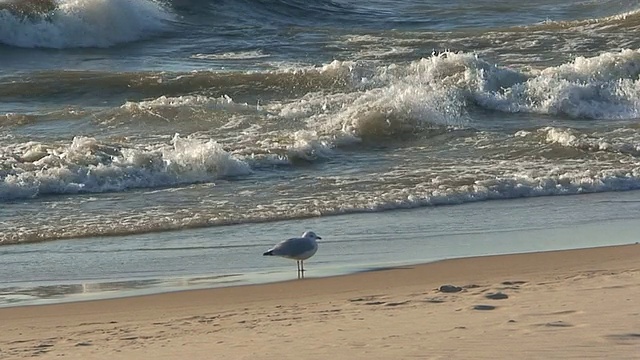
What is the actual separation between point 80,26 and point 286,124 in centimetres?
981

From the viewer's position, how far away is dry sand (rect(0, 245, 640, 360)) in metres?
4.90

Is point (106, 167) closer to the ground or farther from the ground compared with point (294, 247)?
farther from the ground

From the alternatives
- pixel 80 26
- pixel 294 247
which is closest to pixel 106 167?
pixel 294 247

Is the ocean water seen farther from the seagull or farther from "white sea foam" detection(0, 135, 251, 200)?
the seagull

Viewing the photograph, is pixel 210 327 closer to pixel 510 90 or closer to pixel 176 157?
pixel 176 157

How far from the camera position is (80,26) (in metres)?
22.4

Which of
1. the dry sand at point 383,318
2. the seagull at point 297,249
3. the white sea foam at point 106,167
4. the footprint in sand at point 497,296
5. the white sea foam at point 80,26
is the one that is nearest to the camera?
the dry sand at point 383,318

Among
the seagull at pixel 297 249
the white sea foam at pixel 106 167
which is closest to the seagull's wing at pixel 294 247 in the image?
the seagull at pixel 297 249

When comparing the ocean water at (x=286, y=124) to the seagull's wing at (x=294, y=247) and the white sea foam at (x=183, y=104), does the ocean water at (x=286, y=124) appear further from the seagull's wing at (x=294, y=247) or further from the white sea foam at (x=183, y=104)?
the seagull's wing at (x=294, y=247)

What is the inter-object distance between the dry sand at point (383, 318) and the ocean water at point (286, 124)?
79 cm

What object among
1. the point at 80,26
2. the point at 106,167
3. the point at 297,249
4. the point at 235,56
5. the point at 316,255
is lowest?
the point at 316,255

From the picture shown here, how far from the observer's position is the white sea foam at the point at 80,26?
21.9 metres

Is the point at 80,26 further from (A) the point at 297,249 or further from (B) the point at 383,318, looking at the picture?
(B) the point at 383,318

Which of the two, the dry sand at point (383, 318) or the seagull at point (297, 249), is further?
the seagull at point (297, 249)
